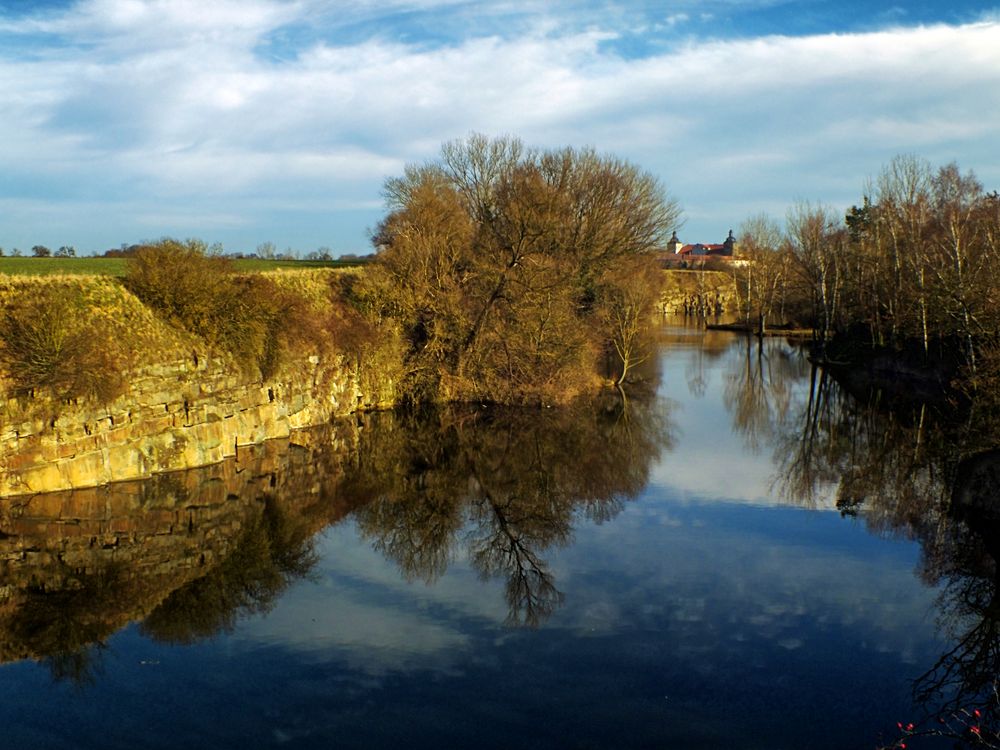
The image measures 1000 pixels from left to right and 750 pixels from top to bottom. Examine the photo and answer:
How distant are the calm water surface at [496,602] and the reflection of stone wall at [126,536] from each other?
0.26 feet

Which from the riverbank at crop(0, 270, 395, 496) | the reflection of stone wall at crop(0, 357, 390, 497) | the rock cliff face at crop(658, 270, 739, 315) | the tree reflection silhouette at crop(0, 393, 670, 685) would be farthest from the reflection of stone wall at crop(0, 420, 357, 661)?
A: the rock cliff face at crop(658, 270, 739, 315)

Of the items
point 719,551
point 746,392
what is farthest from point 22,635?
point 746,392

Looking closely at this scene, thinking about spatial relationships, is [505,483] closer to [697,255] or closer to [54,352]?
[54,352]

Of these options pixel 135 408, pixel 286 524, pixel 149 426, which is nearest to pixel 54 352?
pixel 135 408

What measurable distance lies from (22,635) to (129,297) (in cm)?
1576

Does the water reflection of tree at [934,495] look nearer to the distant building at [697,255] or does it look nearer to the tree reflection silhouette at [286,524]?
the tree reflection silhouette at [286,524]

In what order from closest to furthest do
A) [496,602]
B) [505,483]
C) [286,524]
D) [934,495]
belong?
1. [496,602]
2. [286,524]
3. [934,495]
4. [505,483]

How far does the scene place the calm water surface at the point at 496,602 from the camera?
11336 mm

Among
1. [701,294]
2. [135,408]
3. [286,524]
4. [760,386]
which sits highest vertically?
[701,294]

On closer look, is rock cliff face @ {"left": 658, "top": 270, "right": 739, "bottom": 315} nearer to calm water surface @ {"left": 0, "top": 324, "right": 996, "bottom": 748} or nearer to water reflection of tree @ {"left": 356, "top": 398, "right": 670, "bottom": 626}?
water reflection of tree @ {"left": 356, "top": 398, "right": 670, "bottom": 626}

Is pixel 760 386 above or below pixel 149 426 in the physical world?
above

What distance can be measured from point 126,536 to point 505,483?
35.4ft

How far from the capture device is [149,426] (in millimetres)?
24969

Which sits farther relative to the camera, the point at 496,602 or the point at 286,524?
the point at 286,524
